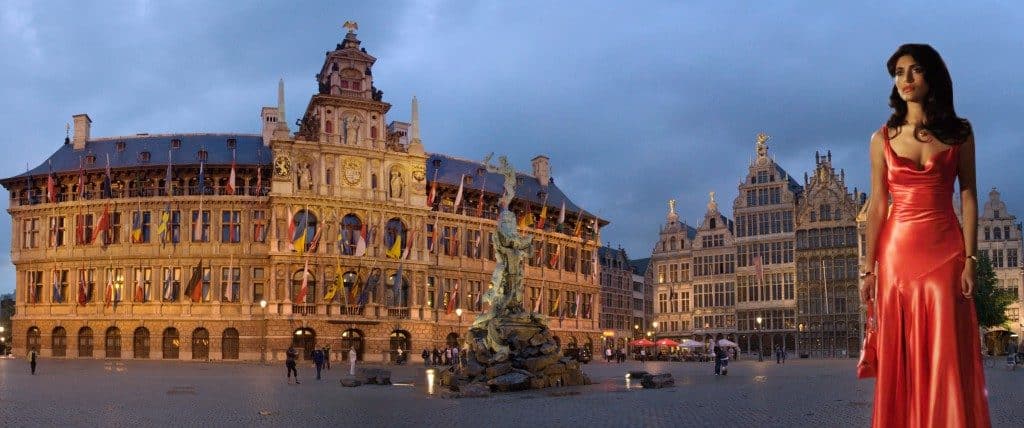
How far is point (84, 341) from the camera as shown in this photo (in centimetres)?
6888

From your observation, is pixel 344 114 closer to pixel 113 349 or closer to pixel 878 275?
pixel 113 349

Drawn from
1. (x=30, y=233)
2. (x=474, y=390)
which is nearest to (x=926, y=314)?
(x=474, y=390)

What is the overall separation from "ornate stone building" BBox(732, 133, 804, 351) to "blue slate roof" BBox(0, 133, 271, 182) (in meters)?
46.7

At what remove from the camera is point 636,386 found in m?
34.0

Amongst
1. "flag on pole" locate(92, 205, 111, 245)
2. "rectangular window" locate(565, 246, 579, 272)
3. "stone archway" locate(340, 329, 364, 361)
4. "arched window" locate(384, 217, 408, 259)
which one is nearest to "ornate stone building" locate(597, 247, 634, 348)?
"rectangular window" locate(565, 246, 579, 272)

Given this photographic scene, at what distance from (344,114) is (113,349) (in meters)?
21.9

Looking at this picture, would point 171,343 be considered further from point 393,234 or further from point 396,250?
point 393,234

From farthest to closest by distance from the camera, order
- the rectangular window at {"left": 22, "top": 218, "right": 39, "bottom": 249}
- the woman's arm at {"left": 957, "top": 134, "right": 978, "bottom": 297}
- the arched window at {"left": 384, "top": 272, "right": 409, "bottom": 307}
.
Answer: the rectangular window at {"left": 22, "top": 218, "right": 39, "bottom": 249} → the arched window at {"left": 384, "top": 272, "right": 409, "bottom": 307} → the woman's arm at {"left": 957, "top": 134, "right": 978, "bottom": 297}

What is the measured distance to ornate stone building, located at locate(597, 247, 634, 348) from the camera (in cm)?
10994

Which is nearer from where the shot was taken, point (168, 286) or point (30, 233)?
point (168, 286)

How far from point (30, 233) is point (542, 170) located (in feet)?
134

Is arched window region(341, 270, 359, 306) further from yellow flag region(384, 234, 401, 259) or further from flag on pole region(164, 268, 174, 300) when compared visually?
flag on pole region(164, 268, 174, 300)

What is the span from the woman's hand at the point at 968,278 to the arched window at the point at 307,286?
6175 cm

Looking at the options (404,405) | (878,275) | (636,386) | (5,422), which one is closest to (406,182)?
(636,386)
